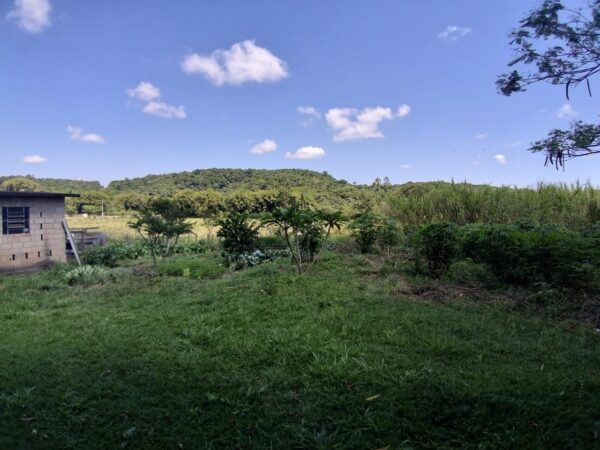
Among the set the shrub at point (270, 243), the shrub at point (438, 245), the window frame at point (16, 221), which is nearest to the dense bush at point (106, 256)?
the window frame at point (16, 221)

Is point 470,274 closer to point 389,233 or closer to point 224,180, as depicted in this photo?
point 389,233

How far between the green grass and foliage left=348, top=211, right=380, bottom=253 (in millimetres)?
3561

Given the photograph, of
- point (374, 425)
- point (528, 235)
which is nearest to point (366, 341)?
point (374, 425)

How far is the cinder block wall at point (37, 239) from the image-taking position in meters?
9.73

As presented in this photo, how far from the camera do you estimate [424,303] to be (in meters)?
4.68

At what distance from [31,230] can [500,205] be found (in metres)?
11.4

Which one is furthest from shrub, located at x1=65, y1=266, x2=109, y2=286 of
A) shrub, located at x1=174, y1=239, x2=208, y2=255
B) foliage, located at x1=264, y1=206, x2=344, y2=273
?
shrub, located at x1=174, y1=239, x2=208, y2=255

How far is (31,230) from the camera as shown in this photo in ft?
33.7

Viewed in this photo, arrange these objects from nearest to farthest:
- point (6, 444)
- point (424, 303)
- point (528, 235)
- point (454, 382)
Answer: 1. point (6, 444)
2. point (454, 382)
3. point (424, 303)
4. point (528, 235)

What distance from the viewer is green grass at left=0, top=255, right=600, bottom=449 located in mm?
2262

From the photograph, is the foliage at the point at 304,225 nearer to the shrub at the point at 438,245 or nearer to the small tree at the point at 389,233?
the small tree at the point at 389,233

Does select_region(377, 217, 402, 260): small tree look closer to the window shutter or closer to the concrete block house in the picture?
the concrete block house

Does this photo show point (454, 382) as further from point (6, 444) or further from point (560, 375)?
point (6, 444)

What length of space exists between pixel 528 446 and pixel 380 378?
3.13 ft
